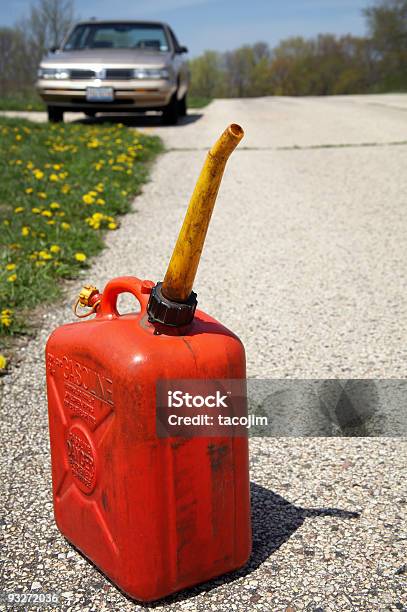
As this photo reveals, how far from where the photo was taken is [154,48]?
1188cm

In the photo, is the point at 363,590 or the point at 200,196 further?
the point at 363,590

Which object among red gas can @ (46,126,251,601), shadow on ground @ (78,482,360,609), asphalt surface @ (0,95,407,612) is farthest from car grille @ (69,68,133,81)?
red gas can @ (46,126,251,601)

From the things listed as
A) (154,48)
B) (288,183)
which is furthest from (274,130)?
(288,183)

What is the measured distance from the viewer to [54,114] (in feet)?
39.0

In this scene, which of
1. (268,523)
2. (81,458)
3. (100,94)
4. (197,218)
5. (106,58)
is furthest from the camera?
(106,58)

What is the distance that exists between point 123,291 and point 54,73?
9580 millimetres

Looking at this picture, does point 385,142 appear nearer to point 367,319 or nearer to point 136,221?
point 136,221

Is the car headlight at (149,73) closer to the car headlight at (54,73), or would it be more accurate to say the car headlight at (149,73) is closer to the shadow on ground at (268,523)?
the car headlight at (54,73)

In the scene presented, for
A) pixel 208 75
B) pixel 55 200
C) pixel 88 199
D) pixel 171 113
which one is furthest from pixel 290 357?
pixel 208 75

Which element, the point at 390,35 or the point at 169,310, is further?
the point at 390,35

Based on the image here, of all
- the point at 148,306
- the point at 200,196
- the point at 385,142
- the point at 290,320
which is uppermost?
the point at 200,196

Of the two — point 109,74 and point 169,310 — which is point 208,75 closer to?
point 109,74

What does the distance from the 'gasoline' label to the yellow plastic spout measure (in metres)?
0.47

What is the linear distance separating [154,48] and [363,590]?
436 inches
